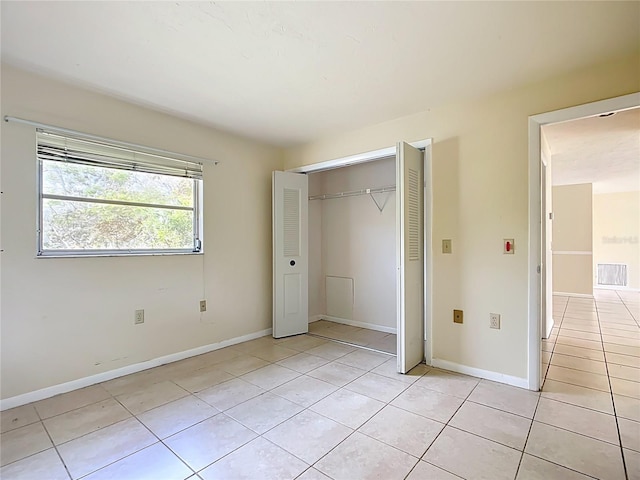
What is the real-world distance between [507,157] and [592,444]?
1.96 m

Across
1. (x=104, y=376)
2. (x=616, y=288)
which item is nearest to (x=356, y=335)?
(x=104, y=376)

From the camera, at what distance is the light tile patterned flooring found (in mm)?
1604

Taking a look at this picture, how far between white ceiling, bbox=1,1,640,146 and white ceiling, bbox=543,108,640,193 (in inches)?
49.5

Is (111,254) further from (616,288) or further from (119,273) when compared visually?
(616,288)

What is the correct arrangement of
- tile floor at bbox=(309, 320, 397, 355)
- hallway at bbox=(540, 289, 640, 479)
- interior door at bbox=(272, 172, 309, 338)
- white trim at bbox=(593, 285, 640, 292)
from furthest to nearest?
white trim at bbox=(593, 285, 640, 292) → interior door at bbox=(272, 172, 309, 338) → tile floor at bbox=(309, 320, 397, 355) → hallway at bbox=(540, 289, 640, 479)

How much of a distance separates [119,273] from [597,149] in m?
5.50

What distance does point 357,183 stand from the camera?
14.5 ft

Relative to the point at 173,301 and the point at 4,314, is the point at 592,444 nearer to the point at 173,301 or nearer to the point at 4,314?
the point at 173,301

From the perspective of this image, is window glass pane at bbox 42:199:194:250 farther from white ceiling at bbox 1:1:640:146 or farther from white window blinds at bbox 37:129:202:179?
white ceiling at bbox 1:1:640:146

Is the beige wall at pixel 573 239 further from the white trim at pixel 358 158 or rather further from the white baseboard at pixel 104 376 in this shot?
the white baseboard at pixel 104 376

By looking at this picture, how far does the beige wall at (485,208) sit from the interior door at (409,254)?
14 cm

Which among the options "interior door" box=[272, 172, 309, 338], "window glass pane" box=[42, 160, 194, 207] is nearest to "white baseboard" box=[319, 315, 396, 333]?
"interior door" box=[272, 172, 309, 338]

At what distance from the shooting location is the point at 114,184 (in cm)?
275

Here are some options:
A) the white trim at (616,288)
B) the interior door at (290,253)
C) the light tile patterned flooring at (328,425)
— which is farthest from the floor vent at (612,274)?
the interior door at (290,253)
